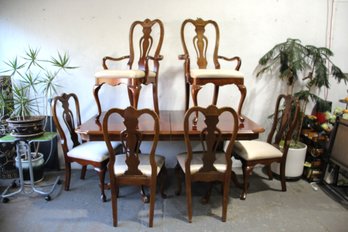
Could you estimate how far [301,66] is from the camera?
99.6 inches

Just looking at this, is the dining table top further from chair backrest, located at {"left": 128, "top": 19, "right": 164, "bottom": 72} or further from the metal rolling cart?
chair backrest, located at {"left": 128, "top": 19, "right": 164, "bottom": 72}

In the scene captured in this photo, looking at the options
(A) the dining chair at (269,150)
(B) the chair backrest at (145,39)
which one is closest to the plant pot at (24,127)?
(B) the chair backrest at (145,39)

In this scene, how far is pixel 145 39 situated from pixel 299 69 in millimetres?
1641

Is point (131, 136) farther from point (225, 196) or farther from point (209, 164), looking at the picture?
point (225, 196)

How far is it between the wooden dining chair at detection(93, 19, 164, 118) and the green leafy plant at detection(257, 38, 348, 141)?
119cm

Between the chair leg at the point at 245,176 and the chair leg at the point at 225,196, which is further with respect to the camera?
the chair leg at the point at 245,176

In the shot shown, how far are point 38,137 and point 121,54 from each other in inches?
48.3

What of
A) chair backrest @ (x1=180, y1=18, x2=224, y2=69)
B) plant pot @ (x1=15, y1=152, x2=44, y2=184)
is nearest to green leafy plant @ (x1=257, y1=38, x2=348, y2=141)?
chair backrest @ (x1=180, y1=18, x2=224, y2=69)

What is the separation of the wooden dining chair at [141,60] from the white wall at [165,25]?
4.8 inches

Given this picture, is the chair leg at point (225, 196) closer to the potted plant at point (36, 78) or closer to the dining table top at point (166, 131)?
the dining table top at point (166, 131)

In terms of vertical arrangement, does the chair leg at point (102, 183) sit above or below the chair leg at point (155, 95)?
below

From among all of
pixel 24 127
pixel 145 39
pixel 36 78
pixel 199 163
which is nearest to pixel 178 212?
pixel 199 163

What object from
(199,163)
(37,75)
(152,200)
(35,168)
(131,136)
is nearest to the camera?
(131,136)

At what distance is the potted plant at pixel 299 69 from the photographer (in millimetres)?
2559
